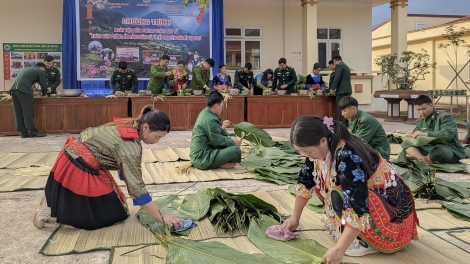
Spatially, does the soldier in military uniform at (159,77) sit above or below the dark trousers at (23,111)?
above

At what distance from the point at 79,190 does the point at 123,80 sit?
23.8ft

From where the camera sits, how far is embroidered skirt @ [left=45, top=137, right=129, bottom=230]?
2.76 metres

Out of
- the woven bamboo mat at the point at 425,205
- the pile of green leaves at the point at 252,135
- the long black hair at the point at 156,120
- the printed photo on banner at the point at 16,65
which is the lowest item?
the woven bamboo mat at the point at 425,205

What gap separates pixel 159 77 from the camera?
381 inches

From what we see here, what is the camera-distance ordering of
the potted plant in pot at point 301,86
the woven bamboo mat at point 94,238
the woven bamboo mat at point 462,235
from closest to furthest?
the woven bamboo mat at point 94,238
the woven bamboo mat at point 462,235
the potted plant in pot at point 301,86

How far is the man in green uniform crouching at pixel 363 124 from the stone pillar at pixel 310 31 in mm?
7979

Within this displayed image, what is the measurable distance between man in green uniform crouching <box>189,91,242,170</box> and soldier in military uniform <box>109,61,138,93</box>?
17.0 ft

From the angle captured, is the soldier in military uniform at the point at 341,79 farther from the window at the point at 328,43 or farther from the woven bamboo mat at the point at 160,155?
the window at the point at 328,43

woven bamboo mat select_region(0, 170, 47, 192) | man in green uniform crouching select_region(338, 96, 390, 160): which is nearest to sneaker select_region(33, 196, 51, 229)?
woven bamboo mat select_region(0, 170, 47, 192)

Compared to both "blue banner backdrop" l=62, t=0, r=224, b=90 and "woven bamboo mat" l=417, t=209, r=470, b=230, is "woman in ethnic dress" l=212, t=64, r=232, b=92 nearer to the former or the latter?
"blue banner backdrop" l=62, t=0, r=224, b=90

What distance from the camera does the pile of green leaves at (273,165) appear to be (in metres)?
4.38

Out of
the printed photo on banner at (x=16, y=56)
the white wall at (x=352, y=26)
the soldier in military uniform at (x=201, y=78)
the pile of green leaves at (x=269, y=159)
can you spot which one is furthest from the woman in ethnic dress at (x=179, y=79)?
the white wall at (x=352, y=26)

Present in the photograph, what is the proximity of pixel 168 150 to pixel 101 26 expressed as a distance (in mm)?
6663

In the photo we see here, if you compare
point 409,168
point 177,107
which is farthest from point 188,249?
point 177,107
